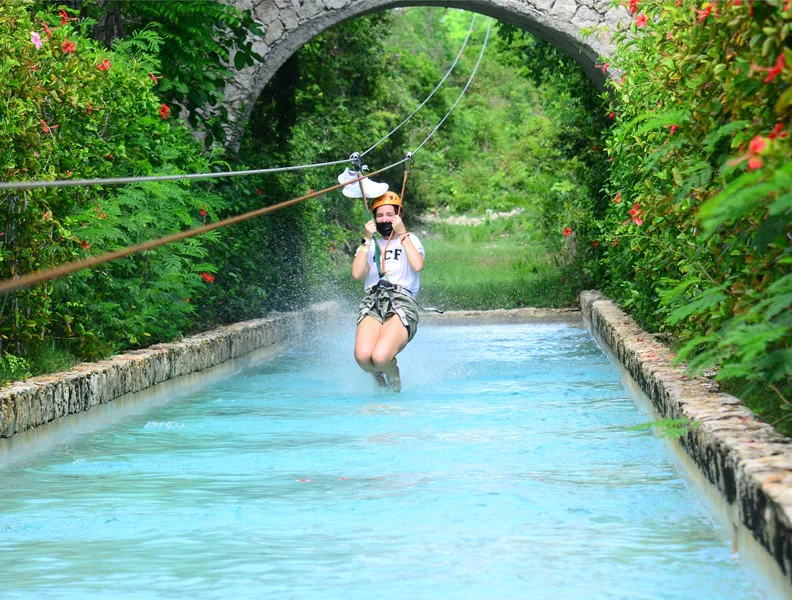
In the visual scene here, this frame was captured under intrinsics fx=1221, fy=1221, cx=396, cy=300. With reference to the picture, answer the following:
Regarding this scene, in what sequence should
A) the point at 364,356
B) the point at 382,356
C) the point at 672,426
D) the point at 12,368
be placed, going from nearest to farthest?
1. the point at 672,426
2. the point at 12,368
3. the point at 382,356
4. the point at 364,356

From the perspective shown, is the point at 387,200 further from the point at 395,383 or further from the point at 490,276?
the point at 490,276

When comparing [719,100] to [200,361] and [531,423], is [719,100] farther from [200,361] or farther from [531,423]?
[200,361]

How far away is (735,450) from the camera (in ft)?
13.8

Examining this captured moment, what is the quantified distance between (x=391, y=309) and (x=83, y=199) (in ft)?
8.28

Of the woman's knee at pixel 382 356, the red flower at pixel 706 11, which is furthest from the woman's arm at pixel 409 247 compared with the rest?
the red flower at pixel 706 11

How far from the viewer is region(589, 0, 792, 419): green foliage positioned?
3.87m

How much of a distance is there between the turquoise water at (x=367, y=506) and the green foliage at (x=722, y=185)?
2.30 feet

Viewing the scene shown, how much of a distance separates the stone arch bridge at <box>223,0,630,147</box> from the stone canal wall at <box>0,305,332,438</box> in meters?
2.74

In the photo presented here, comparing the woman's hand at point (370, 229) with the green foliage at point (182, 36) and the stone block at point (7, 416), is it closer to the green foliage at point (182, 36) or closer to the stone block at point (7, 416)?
the green foliage at point (182, 36)

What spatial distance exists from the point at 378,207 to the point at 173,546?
17.3ft

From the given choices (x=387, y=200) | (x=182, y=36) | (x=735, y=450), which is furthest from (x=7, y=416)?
(x=182, y=36)

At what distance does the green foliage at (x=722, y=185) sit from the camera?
12.7 ft

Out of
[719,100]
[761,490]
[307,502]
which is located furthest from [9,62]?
[761,490]

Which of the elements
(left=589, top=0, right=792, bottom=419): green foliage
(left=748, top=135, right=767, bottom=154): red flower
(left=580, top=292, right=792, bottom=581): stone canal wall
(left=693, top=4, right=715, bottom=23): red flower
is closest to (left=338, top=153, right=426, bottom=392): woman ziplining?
(left=589, top=0, right=792, bottom=419): green foliage
